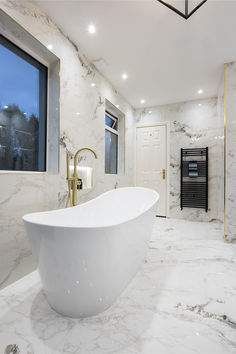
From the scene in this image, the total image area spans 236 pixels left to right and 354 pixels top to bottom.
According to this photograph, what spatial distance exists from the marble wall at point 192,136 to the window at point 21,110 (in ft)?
8.89

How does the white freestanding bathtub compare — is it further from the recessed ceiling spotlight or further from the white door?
the white door

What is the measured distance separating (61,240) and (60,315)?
588 millimetres

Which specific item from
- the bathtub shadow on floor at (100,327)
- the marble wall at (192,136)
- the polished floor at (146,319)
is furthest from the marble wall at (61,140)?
the marble wall at (192,136)

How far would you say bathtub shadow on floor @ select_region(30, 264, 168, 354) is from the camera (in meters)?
0.99

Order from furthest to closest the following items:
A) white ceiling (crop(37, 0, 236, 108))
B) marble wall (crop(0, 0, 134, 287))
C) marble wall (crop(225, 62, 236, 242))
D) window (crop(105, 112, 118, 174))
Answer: window (crop(105, 112, 118, 174)) → marble wall (crop(225, 62, 236, 242)) → white ceiling (crop(37, 0, 236, 108)) → marble wall (crop(0, 0, 134, 287))

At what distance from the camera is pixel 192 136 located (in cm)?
388

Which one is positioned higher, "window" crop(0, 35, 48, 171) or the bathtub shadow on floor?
"window" crop(0, 35, 48, 171)

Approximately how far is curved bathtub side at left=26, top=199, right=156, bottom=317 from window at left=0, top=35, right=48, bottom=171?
1.02 meters

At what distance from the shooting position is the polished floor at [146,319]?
3.25 ft

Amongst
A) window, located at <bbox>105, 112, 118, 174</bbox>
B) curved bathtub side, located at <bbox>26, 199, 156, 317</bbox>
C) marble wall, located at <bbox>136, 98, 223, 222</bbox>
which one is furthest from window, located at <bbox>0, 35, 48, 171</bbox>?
marble wall, located at <bbox>136, 98, 223, 222</bbox>

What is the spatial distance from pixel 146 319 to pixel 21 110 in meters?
2.00

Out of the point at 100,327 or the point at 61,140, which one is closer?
the point at 100,327

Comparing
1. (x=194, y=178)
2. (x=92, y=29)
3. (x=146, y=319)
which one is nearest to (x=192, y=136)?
(x=194, y=178)

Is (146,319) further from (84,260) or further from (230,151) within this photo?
(230,151)
